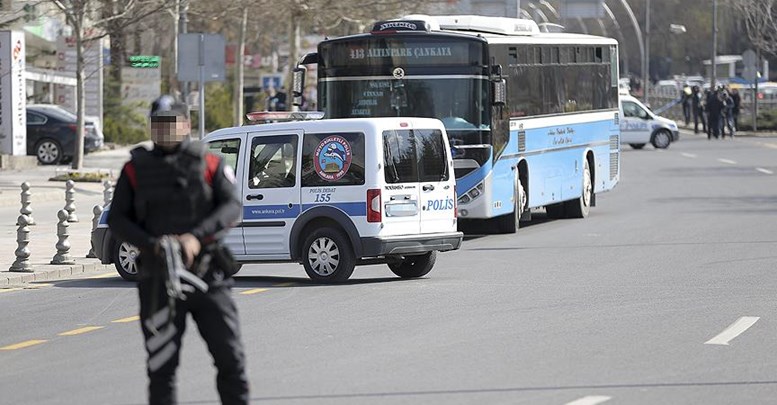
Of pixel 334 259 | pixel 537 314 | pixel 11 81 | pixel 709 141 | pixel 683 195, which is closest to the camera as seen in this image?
pixel 537 314

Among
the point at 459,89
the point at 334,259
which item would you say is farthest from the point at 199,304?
the point at 459,89

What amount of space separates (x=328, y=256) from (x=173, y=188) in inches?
355

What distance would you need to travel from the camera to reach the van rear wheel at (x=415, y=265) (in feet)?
54.6

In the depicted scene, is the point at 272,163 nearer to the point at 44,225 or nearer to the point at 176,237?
the point at 44,225

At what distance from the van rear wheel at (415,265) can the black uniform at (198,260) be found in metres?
9.71

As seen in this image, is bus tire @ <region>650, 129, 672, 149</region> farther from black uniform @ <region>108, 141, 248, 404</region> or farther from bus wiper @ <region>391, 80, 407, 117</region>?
black uniform @ <region>108, 141, 248, 404</region>

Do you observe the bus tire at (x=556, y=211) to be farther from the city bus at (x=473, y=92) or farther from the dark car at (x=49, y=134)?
the dark car at (x=49, y=134)

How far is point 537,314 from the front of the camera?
13.2 metres

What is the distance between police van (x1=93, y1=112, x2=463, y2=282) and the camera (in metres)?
15.7

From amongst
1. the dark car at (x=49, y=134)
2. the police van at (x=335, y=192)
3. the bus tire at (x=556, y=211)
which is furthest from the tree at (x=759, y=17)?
the police van at (x=335, y=192)

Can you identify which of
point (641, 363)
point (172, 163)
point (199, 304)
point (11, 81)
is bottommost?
point (641, 363)

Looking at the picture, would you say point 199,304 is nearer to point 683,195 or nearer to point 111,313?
point 111,313

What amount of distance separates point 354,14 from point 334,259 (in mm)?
37752

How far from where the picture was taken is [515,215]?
23.0m
